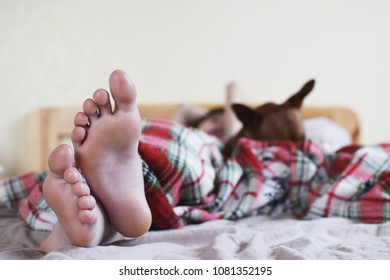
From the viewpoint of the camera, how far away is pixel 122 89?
Result: 0.55 metres

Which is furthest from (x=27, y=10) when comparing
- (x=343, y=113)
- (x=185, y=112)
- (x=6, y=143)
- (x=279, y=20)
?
(x=343, y=113)

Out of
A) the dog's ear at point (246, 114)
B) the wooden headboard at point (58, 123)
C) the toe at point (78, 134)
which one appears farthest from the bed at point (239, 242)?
the wooden headboard at point (58, 123)

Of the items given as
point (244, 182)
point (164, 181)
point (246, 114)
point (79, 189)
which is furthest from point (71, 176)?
point (246, 114)

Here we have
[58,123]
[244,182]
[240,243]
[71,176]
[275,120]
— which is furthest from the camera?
[58,123]

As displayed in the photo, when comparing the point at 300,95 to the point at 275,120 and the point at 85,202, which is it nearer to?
the point at 275,120

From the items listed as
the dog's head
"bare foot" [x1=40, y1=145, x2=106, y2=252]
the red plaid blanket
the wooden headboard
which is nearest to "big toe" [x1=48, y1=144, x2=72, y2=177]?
"bare foot" [x1=40, y1=145, x2=106, y2=252]

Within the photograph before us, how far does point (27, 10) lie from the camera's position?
49.2 inches

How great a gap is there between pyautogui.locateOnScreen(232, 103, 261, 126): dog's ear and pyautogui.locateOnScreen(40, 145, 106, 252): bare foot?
20.4 inches

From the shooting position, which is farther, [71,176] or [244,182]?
[244,182]

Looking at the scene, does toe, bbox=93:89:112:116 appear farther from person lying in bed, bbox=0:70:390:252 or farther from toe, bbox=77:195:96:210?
toe, bbox=77:195:96:210

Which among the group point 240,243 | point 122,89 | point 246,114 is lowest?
point 240,243

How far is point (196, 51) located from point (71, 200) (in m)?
1.27

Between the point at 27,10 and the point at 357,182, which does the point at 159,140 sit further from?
the point at 27,10
